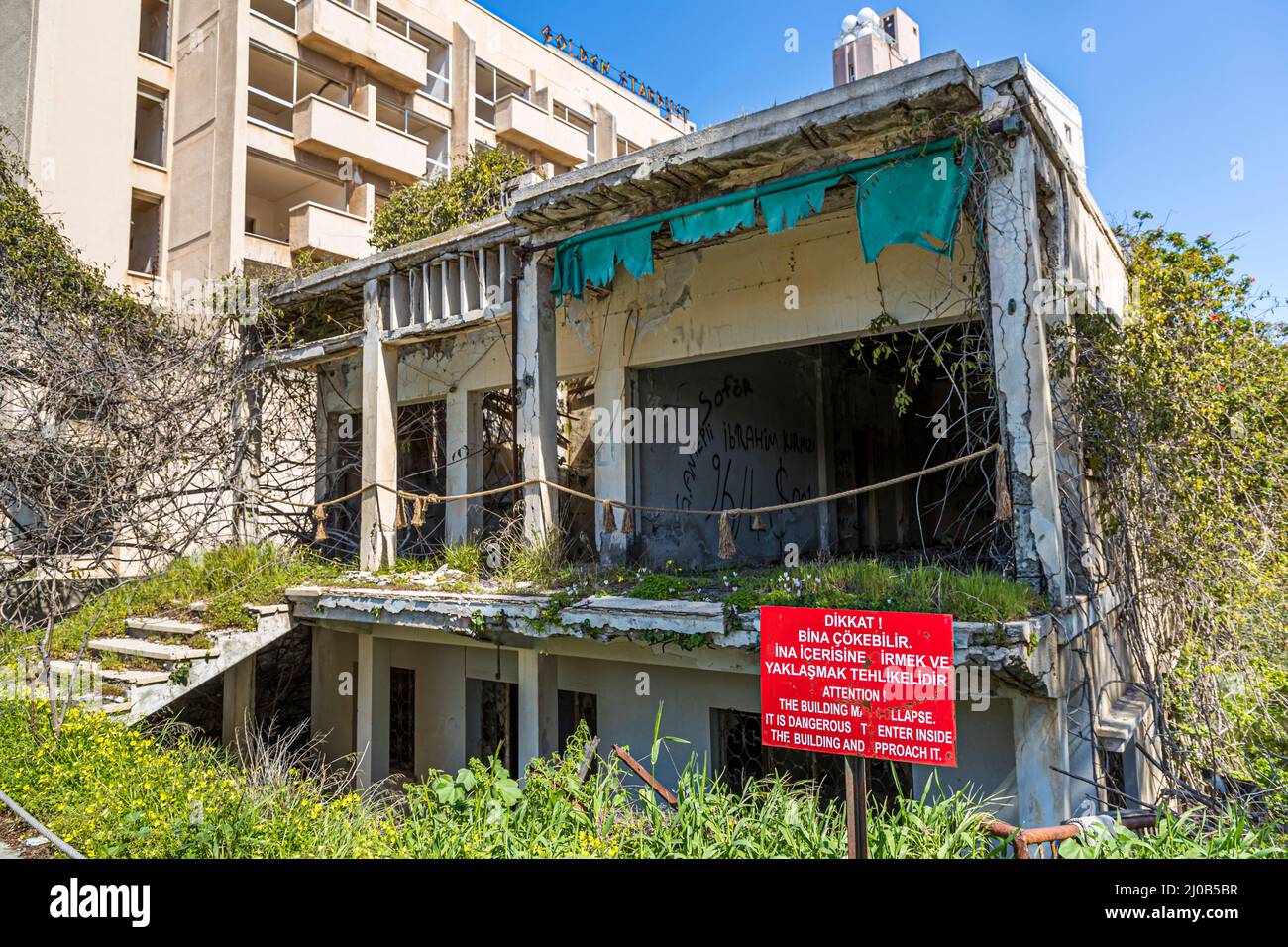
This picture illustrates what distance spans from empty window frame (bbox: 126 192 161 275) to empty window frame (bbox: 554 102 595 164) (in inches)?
483

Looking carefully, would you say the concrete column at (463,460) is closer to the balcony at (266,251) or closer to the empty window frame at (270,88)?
the balcony at (266,251)

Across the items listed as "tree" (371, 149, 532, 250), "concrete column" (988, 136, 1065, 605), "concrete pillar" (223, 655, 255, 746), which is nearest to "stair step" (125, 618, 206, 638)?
"concrete pillar" (223, 655, 255, 746)

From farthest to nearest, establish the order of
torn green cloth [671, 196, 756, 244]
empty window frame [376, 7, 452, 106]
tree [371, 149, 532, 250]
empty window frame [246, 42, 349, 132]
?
empty window frame [376, 7, 452, 106]
empty window frame [246, 42, 349, 132]
tree [371, 149, 532, 250]
torn green cloth [671, 196, 756, 244]

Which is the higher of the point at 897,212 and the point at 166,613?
the point at 897,212

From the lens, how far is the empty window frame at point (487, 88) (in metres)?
23.6

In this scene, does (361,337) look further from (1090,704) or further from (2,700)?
(1090,704)

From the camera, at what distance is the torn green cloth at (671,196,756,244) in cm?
719

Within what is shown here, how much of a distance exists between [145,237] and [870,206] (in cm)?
1896

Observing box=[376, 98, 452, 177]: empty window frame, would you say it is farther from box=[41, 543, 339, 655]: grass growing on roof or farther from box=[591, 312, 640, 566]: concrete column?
box=[41, 543, 339, 655]: grass growing on roof

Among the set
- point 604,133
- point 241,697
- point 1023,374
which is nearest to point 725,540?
point 1023,374

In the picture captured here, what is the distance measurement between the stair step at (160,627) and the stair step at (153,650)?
169 mm

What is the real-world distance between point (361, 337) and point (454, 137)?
47.4ft

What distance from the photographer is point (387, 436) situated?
10234 millimetres
